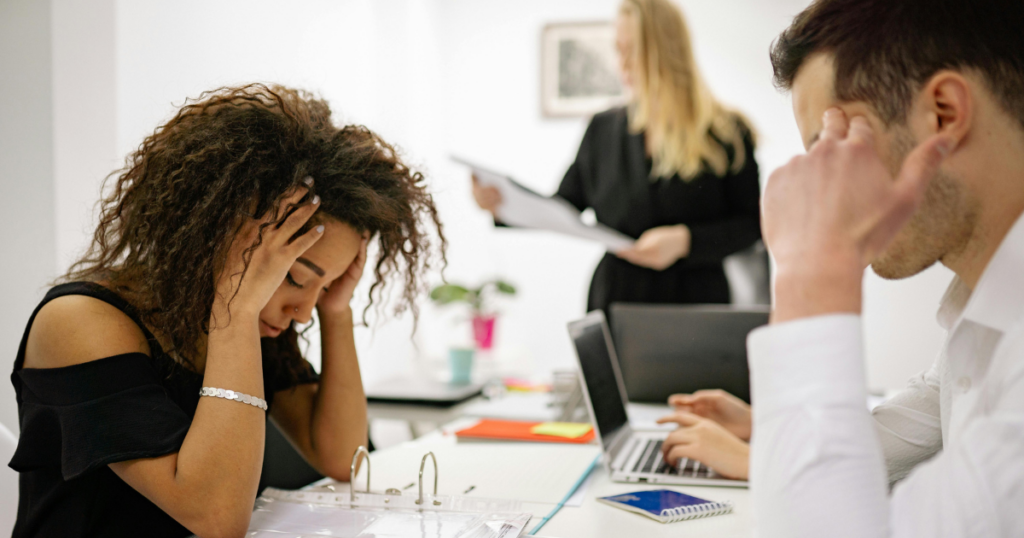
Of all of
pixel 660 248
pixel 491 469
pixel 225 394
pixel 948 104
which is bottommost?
pixel 491 469

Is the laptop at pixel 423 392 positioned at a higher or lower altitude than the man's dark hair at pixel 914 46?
lower

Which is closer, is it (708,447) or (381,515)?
(381,515)

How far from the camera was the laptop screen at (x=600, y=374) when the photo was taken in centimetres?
128

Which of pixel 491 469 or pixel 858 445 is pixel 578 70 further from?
pixel 858 445

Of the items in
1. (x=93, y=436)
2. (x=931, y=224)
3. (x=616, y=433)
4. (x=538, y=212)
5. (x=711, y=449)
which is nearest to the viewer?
(x=931, y=224)

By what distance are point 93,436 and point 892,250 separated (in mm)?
885


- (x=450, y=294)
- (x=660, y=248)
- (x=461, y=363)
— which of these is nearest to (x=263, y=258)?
(x=660, y=248)

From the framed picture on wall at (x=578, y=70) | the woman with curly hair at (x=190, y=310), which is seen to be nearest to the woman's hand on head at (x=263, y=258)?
the woman with curly hair at (x=190, y=310)

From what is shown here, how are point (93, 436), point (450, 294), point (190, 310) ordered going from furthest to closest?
point (450, 294) < point (190, 310) < point (93, 436)

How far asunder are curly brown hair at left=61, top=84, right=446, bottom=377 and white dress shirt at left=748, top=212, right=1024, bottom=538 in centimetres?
67

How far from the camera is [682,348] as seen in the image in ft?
5.90

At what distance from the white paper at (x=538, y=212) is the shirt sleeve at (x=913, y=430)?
0.98 meters

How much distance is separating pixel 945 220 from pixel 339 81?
2717mm

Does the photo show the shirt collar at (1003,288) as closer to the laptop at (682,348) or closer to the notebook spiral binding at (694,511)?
the notebook spiral binding at (694,511)
